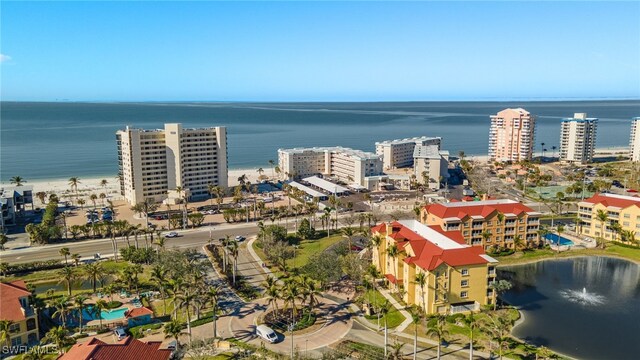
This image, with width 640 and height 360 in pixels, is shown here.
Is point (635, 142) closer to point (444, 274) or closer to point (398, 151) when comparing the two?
point (398, 151)

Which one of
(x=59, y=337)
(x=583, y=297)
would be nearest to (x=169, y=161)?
(x=59, y=337)

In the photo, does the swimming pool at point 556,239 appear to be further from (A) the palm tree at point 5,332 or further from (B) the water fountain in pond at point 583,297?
(A) the palm tree at point 5,332

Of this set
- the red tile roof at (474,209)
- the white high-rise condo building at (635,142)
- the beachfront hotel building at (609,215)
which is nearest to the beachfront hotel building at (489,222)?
the red tile roof at (474,209)

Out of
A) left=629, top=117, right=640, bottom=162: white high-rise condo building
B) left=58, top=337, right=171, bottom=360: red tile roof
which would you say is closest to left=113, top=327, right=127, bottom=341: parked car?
left=58, top=337, right=171, bottom=360: red tile roof

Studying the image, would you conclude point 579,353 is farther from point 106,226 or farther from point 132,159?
point 132,159

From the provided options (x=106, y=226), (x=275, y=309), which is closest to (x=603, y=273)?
(x=275, y=309)

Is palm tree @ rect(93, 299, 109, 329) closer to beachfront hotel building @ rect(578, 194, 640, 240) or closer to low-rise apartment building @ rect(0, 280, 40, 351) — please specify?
low-rise apartment building @ rect(0, 280, 40, 351)
